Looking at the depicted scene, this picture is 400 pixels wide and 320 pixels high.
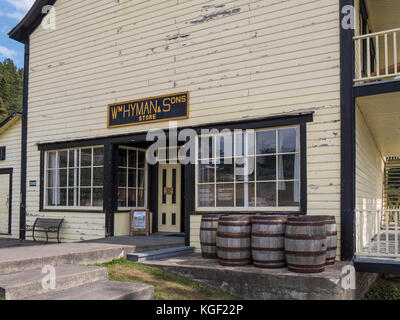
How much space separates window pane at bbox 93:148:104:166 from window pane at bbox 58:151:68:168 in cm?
102

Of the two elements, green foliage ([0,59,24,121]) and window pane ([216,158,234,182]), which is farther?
green foliage ([0,59,24,121])

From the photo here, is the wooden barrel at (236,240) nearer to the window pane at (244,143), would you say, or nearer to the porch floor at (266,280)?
the porch floor at (266,280)

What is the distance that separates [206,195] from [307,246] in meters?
2.97

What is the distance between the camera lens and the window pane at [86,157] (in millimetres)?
10064

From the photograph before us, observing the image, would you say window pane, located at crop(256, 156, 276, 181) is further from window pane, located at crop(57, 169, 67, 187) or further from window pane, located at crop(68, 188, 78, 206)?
window pane, located at crop(57, 169, 67, 187)

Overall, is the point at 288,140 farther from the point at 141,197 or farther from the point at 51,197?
the point at 51,197

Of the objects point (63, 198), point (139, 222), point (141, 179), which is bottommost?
point (139, 222)

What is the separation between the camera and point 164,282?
6113 millimetres

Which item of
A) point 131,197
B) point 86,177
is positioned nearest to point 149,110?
point 131,197

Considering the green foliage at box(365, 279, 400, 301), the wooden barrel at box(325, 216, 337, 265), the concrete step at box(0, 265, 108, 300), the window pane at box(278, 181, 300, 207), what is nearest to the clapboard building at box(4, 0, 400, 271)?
the window pane at box(278, 181, 300, 207)

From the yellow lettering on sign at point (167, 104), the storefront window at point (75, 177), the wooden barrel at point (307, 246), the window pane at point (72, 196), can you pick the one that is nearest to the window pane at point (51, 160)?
the storefront window at point (75, 177)

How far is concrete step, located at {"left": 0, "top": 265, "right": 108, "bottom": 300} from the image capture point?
14.8ft

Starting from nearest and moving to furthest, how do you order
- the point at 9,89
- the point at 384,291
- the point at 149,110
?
the point at 384,291 < the point at 149,110 < the point at 9,89
